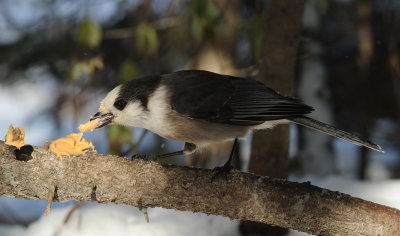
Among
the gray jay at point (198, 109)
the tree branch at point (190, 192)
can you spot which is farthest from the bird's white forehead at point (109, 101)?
the tree branch at point (190, 192)

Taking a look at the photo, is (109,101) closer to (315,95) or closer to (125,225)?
(125,225)

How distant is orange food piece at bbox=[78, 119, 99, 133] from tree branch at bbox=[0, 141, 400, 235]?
0.27m

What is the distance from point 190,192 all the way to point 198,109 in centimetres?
58

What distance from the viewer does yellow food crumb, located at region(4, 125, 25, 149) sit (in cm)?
199

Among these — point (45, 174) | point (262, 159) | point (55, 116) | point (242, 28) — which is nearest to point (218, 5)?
point (242, 28)

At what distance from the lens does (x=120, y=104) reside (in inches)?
97.4

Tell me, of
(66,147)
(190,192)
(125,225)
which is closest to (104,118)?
(66,147)

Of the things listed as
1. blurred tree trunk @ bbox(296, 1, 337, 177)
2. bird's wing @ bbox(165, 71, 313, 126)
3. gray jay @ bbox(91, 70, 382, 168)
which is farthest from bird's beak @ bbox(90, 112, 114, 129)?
blurred tree trunk @ bbox(296, 1, 337, 177)

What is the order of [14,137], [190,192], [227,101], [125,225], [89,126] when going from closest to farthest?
[14,137]
[190,192]
[89,126]
[227,101]
[125,225]

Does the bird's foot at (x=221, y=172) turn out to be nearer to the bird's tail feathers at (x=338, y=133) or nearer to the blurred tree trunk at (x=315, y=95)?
the bird's tail feathers at (x=338, y=133)

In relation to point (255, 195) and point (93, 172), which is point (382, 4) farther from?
point (93, 172)

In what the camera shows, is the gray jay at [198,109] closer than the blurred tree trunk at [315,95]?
Yes

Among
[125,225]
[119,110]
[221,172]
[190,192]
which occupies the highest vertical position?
[119,110]

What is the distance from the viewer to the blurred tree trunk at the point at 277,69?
119 inches
